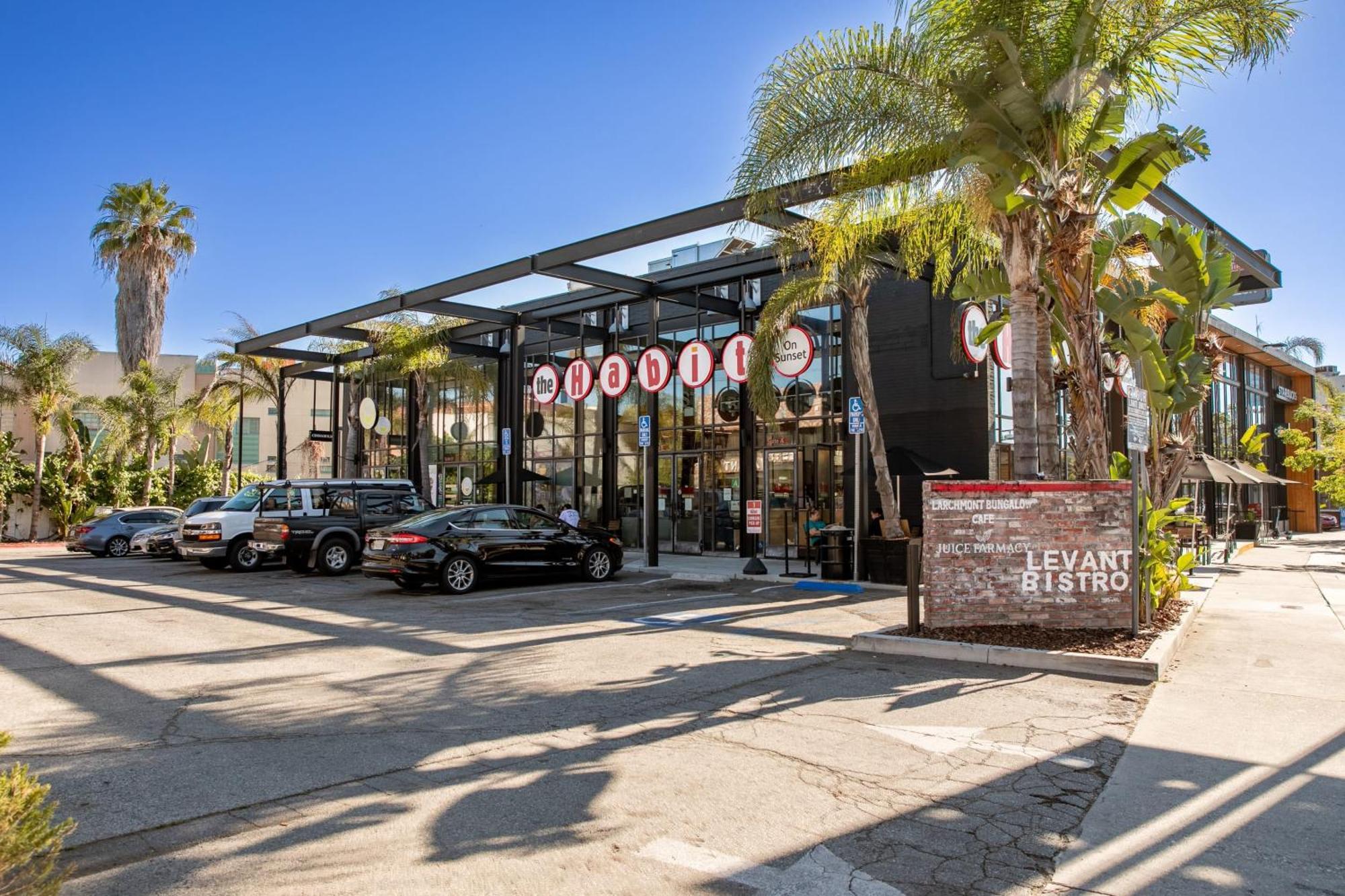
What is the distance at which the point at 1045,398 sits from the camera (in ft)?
40.3

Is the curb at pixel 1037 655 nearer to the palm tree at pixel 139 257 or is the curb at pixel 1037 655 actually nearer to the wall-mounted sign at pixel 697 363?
the wall-mounted sign at pixel 697 363

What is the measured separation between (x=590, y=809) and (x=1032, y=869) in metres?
2.14

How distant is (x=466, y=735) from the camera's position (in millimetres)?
6172

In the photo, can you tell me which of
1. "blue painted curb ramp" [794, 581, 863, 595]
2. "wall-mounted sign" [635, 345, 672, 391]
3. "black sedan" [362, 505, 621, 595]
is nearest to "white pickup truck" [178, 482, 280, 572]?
"black sedan" [362, 505, 621, 595]

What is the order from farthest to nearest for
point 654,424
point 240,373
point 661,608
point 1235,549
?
point 240,373, point 1235,549, point 654,424, point 661,608

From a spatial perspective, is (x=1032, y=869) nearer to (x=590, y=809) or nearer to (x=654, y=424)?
(x=590, y=809)

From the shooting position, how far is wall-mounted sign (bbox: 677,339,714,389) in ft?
64.8

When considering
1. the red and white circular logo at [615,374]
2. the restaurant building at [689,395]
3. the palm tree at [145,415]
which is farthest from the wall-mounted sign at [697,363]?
the palm tree at [145,415]

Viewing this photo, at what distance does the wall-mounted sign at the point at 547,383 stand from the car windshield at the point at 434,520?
8573 mm

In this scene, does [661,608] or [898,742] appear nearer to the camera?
[898,742]

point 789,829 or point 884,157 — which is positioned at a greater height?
point 884,157

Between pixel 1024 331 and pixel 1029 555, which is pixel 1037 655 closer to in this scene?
pixel 1029 555

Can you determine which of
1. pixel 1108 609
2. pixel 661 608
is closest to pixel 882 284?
pixel 661 608

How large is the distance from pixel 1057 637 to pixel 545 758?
6004 millimetres
